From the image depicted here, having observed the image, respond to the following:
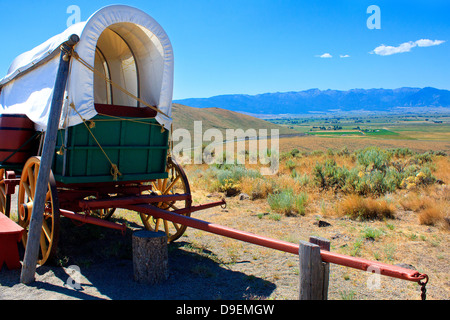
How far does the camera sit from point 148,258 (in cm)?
413

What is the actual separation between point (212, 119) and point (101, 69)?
3173 inches

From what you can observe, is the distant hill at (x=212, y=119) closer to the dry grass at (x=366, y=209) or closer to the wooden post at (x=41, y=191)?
the dry grass at (x=366, y=209)

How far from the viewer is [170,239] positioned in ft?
18.9

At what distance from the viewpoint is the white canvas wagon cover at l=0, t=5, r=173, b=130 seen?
4.21m

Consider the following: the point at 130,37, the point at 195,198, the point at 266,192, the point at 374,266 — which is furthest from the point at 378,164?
the point at 374,266

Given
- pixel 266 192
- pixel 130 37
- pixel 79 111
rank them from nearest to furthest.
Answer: pixel 79 111, pixel 130 37, pixel 266 192

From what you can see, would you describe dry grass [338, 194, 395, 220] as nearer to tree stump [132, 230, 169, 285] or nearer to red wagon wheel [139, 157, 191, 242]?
red wagon wheel [139, 157, 191, 242]

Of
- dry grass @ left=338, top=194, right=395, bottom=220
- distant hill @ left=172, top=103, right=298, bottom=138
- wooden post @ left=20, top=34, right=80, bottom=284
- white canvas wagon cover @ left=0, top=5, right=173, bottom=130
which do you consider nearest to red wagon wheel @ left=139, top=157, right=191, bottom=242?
white canvas wagon cover @ left=0, top=5, right=173, bottom=130

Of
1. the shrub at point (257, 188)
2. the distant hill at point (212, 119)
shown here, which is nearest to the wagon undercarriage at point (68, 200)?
the shrub at point (257, 188)

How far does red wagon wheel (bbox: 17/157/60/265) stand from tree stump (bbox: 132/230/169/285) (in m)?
0.86

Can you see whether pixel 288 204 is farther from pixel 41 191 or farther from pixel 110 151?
pixel 41 191

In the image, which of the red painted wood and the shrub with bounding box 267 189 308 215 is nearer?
the red painted wood
